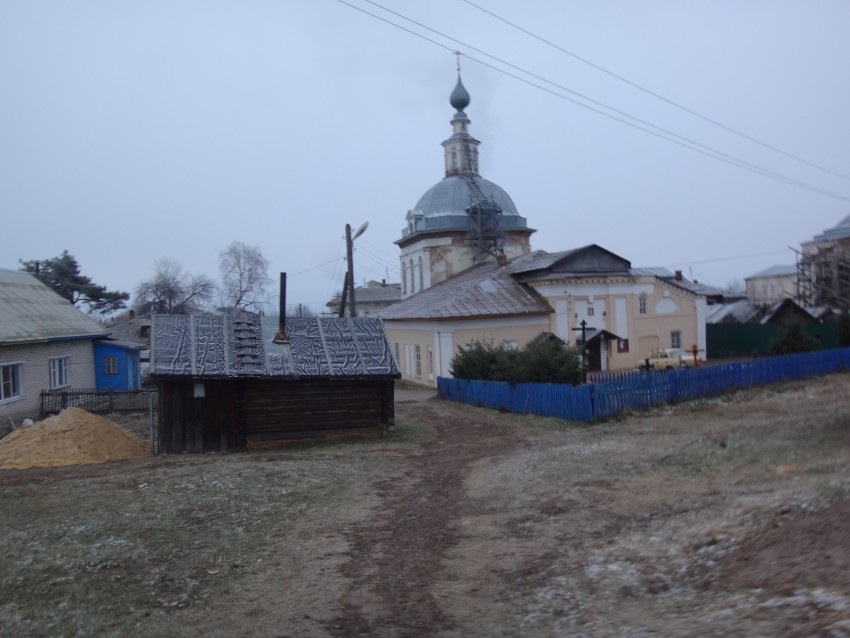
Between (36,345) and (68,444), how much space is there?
1142 cm

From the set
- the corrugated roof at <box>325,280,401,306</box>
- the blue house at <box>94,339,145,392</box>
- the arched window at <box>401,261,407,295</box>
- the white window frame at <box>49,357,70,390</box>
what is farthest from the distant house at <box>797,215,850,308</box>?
the corrugated roof at <box>325,280,401,306</box>

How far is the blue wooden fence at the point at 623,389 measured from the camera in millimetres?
22578

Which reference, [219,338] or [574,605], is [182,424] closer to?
[219,338]

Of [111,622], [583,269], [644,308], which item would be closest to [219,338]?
[111,622]

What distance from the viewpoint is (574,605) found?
6.48m

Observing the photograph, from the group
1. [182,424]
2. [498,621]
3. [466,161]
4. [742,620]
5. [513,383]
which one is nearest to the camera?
[742,620]

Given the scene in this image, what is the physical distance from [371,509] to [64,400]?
777 inches

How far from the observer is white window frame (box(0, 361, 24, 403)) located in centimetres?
2488

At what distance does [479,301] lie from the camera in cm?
3703

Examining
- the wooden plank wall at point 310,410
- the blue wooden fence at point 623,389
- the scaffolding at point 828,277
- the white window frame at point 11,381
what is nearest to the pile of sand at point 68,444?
the wooden plank wall at point 310,410

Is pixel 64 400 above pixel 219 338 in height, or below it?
below

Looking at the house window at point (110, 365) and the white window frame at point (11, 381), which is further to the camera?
the house window at point (110, 365)

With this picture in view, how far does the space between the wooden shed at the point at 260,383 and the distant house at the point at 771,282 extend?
86.3 metres

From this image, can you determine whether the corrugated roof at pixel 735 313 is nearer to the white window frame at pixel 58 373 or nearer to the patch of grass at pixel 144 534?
the white window frame at pixel 58 373
